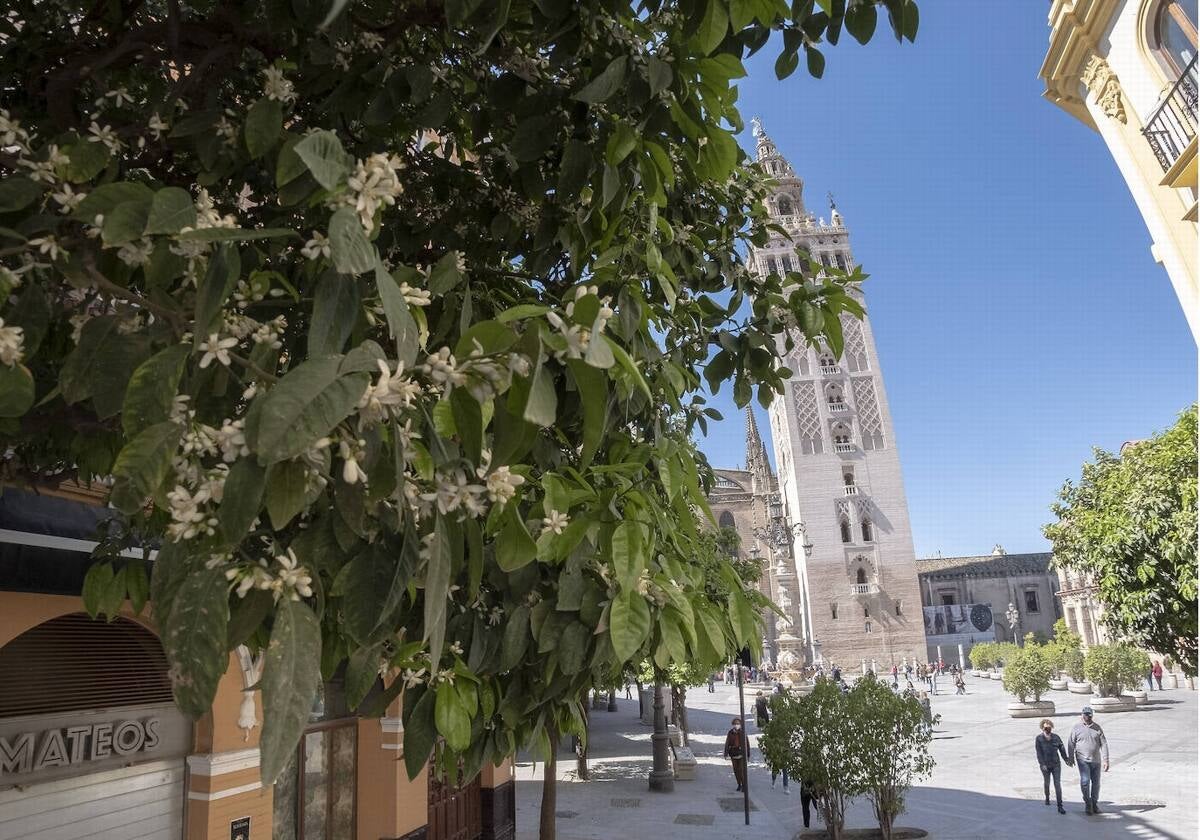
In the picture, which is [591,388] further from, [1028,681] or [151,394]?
[1028,681]

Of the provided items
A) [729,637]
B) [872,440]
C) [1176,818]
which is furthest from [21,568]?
[872,440]

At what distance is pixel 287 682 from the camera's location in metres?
1.21

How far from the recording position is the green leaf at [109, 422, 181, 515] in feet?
4.70

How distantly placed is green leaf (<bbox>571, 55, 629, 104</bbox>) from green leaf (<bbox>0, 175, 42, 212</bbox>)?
141cm

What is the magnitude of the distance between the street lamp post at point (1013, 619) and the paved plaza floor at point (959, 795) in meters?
36.7

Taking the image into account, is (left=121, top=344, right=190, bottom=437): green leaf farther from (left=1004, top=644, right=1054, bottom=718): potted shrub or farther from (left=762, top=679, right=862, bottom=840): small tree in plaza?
(left=1004, top=644, right=1054, bottom=718): potted shrub

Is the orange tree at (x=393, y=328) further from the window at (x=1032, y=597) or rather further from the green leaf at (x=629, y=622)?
the window at (x=1032, y=597)

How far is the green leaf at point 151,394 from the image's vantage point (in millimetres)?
1502

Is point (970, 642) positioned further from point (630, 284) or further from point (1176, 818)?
point (630, 284)

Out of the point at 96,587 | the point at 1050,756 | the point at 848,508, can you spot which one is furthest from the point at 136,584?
the point at 848,508

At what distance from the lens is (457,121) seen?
15.0 feet

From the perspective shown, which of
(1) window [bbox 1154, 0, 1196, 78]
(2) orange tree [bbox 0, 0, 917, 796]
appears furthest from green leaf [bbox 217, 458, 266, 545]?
(1) window [bbox 1154, 0, 1196, 78]

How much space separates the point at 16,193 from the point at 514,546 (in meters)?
1.40

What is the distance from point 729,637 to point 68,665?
Answer: 20.1 ft
